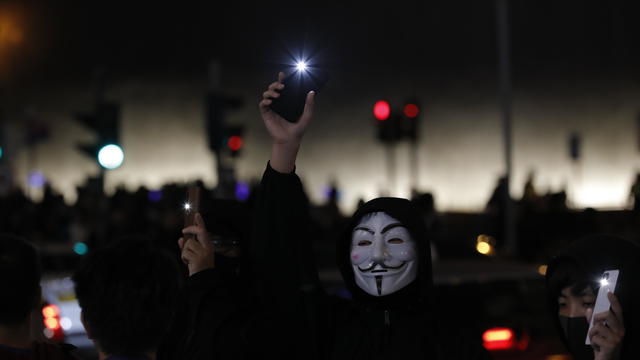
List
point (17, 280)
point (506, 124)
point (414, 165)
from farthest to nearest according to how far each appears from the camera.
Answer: point (414, 165), point (506, 124), point (17, 280)

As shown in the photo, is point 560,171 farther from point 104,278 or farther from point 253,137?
point 104,278

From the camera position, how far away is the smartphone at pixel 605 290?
296 cm

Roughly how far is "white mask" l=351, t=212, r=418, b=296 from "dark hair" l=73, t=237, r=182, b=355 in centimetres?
91

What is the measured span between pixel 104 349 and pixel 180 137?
87.4 feet

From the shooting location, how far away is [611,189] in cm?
2592

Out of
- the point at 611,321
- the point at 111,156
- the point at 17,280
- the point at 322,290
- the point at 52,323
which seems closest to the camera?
the point at 611,321

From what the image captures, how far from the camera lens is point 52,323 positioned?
787cm

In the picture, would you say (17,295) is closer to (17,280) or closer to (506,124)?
(17,280)

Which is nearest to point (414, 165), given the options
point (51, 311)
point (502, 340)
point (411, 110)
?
point (411, 110)

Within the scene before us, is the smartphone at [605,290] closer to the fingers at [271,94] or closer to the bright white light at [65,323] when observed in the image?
the fingers at [271,94]

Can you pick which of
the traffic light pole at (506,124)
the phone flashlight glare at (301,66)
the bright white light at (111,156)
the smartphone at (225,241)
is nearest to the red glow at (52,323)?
the bright white light at (111,156)

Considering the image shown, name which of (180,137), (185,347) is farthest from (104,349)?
(180,137)

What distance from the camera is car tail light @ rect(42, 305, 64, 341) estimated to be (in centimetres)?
774

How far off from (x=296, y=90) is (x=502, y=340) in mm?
4180
